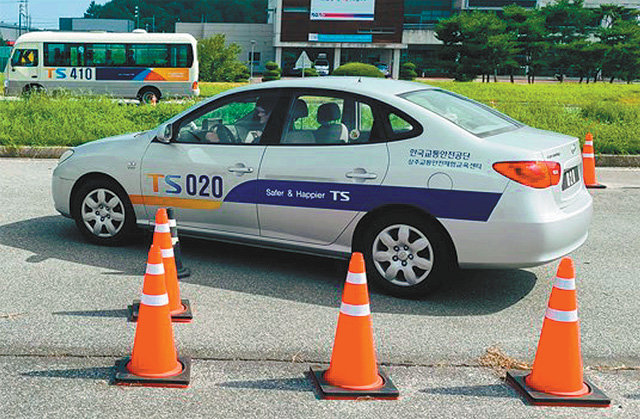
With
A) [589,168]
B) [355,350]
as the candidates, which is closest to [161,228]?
[355,350]

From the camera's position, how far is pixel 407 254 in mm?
5730

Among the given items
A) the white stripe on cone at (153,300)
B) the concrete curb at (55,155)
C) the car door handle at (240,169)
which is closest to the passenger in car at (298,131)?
the car door handle at (240,169)

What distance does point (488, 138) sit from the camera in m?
5.72

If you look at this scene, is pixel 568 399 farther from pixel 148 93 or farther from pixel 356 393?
pixel 148 93

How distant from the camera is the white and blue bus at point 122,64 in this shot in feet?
105

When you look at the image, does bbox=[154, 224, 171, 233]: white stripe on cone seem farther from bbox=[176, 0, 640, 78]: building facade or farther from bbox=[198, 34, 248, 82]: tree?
bbox=[176, 0, 640, 78]: building facade

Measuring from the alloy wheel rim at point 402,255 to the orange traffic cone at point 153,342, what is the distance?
6.65ft

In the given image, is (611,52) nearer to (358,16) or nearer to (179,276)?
(358,16)

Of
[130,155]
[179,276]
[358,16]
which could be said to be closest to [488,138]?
[179,276]

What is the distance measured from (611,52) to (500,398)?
6465 cm

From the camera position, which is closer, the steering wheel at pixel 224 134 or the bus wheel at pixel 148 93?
the steering wheel at pixel 224 134

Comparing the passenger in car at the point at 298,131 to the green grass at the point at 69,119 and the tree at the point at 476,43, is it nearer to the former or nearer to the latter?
the green grass at the point at 69,119

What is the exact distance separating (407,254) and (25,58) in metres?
29.3

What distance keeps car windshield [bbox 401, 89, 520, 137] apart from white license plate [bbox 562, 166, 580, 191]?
60 cm
